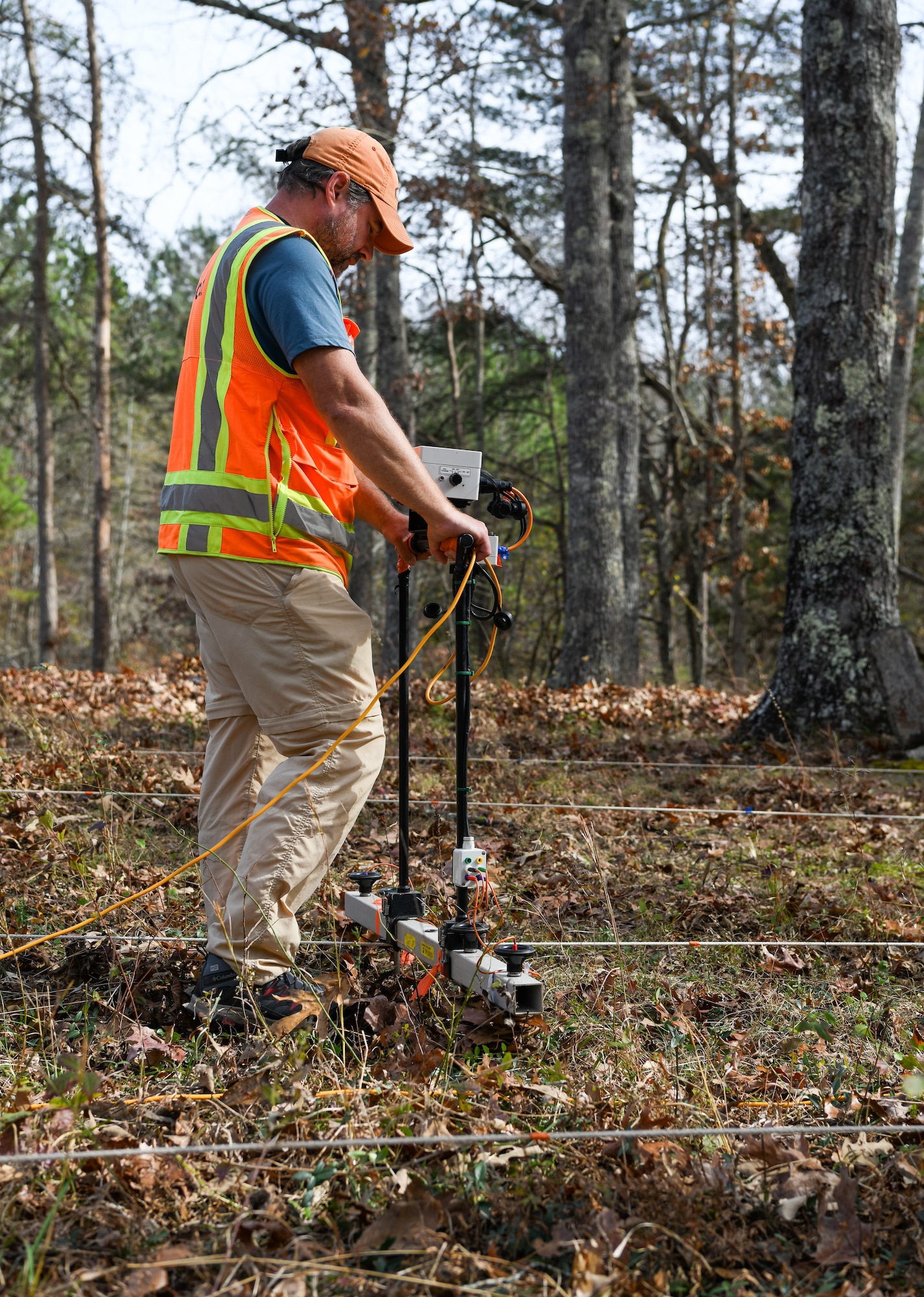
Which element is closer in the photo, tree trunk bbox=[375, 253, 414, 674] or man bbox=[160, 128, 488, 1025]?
man bbox=[160, 128, 488, 1025]

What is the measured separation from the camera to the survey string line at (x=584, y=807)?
5.21 metres

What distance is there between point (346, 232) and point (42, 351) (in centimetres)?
1797

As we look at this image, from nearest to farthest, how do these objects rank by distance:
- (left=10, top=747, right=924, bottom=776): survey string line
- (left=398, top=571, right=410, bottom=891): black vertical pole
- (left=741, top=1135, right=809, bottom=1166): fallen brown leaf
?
(left=741, top=1135, right=809, bottom=1166): fallen brown leaf < (left=398, top=571, right=410, bottom=891): black vertical pole < (left=10, top=747, right=924, bottom=776): survey string line

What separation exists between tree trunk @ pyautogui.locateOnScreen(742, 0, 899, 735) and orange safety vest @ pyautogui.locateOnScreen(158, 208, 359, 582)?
4959 millimetres

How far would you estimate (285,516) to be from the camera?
9.71ft

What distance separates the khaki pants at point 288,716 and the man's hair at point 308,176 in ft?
3.68

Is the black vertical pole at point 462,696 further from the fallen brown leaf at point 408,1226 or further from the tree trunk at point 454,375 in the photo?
the tree trunk at point 454,375

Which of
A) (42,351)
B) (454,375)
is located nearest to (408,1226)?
(454,375)

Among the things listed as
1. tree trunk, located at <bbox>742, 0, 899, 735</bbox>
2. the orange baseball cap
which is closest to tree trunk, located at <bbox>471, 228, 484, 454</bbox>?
tree trunk, located at <bbox>742, 0, 899, 735</bbox>

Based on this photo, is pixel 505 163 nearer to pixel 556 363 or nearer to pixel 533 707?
pixel 556 363

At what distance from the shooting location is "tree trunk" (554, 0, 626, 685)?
10.9 m

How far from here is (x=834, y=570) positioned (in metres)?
7.16

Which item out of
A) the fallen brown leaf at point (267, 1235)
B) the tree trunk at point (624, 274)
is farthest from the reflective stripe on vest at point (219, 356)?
the tree trunk at point (624, 274)

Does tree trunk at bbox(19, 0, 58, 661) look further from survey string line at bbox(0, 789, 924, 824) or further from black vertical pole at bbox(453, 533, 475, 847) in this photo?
black vertical pole at bbox(453, 533, 475, 847)
